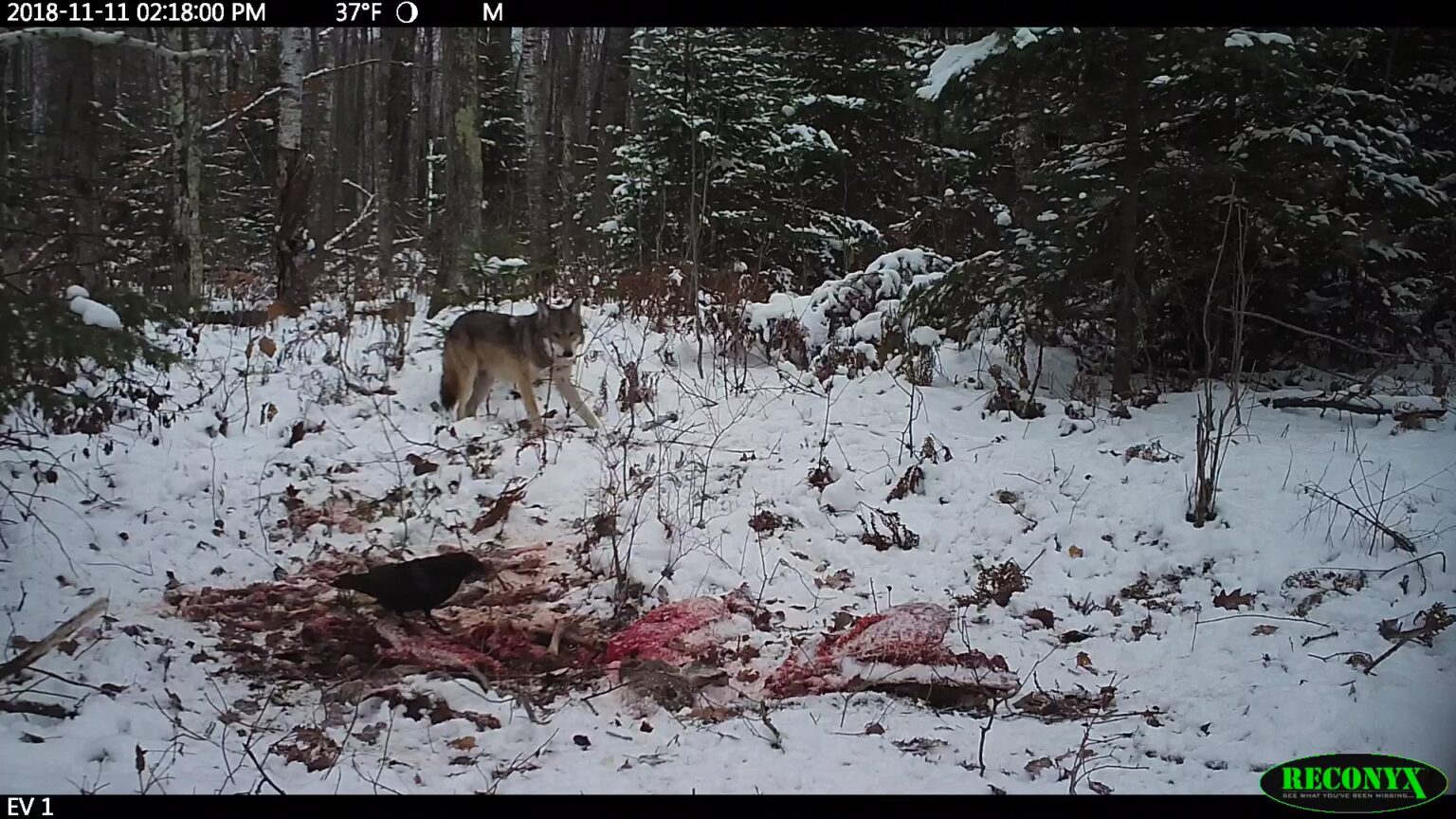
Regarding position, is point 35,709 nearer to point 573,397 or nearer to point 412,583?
point 412,583

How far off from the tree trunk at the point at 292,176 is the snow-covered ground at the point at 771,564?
195 centimetres

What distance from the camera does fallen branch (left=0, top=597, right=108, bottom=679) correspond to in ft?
11.5

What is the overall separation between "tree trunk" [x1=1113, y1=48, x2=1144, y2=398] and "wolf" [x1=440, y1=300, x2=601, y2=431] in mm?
4106

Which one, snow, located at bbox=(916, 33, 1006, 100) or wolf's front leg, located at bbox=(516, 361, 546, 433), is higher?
snow, located at bbox=(916, 33, 1006, 100)

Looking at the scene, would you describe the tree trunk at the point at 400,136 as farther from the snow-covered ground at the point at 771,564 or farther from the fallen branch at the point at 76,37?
the fallen branch at the point at 76,37

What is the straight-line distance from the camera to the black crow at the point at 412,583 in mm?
4488

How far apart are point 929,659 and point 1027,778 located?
0.91m

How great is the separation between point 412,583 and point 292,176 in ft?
21.9

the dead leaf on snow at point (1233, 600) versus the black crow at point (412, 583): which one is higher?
the dead leaf on snow at point (1233, 600)

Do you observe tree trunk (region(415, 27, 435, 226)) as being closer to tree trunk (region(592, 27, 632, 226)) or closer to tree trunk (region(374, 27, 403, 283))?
tree trunk (region(374, 27, 403, 283))

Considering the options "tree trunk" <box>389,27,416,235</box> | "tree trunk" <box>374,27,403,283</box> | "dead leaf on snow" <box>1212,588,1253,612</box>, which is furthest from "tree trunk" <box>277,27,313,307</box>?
"tree trunk" <box>389,27,416,235</box>
